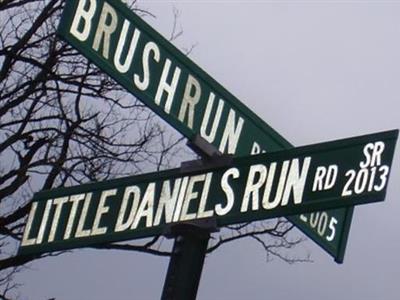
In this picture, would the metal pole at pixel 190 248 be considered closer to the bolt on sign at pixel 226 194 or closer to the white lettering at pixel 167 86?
the bolt on sign at pixel 226 194

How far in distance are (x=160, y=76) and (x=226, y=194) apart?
574 millimetres

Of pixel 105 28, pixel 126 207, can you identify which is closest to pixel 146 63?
pixel 105 28

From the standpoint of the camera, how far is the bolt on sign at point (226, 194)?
3.64m

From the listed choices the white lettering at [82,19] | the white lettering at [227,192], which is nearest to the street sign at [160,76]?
the white lettering at [82,19]

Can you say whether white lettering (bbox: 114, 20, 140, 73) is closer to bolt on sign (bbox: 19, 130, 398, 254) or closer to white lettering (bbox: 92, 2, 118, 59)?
white lettering (bbox: 92, 2, 118, 59)

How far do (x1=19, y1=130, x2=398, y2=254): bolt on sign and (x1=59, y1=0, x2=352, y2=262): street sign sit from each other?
235 mm

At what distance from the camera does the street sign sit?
374 cm

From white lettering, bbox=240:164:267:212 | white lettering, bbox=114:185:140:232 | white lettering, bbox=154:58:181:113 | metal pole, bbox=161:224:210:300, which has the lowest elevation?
metal pole, bbox=161:224:210:300

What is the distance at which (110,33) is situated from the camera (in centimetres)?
382

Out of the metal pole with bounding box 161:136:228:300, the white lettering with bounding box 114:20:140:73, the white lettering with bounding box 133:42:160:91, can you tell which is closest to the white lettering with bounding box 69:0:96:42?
the white lettering with bounding box 114:20:140:73

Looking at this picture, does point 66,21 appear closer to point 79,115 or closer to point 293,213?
point 293,213

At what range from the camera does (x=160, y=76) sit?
3.91m

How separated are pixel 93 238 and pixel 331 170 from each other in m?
1.07

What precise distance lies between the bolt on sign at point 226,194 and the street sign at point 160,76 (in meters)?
0.23
